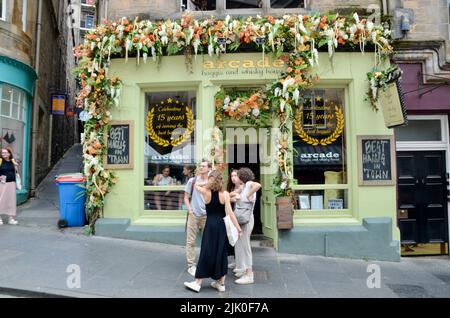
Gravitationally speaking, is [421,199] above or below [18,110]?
below

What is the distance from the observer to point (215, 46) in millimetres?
7945

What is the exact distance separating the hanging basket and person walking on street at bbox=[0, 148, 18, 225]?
6.11 metres

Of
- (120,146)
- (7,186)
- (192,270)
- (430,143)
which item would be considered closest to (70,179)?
(120,146)

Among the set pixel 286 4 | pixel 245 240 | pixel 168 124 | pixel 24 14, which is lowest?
pixel 245 240

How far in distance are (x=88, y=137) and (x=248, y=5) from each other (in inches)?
182

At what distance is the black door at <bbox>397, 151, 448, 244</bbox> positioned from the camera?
8398 mm

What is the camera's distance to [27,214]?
1010 cm

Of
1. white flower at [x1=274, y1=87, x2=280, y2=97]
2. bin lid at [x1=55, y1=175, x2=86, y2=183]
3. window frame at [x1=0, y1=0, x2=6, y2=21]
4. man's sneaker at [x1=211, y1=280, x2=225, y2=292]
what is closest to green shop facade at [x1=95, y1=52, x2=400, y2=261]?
white flower at [x1=274, y1=87, x2=280, y2=97]

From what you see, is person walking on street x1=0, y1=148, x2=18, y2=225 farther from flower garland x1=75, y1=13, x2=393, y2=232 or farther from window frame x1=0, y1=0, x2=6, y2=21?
window frame x1=0, y1=0, x2=6, y2=21

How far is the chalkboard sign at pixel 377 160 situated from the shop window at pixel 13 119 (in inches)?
377

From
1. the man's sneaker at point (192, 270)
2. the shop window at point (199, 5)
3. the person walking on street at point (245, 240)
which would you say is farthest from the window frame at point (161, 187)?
the person walking on street at point (245, 240)

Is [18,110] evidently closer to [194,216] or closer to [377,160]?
[194,216]

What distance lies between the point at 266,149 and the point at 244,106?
3.89 ft
